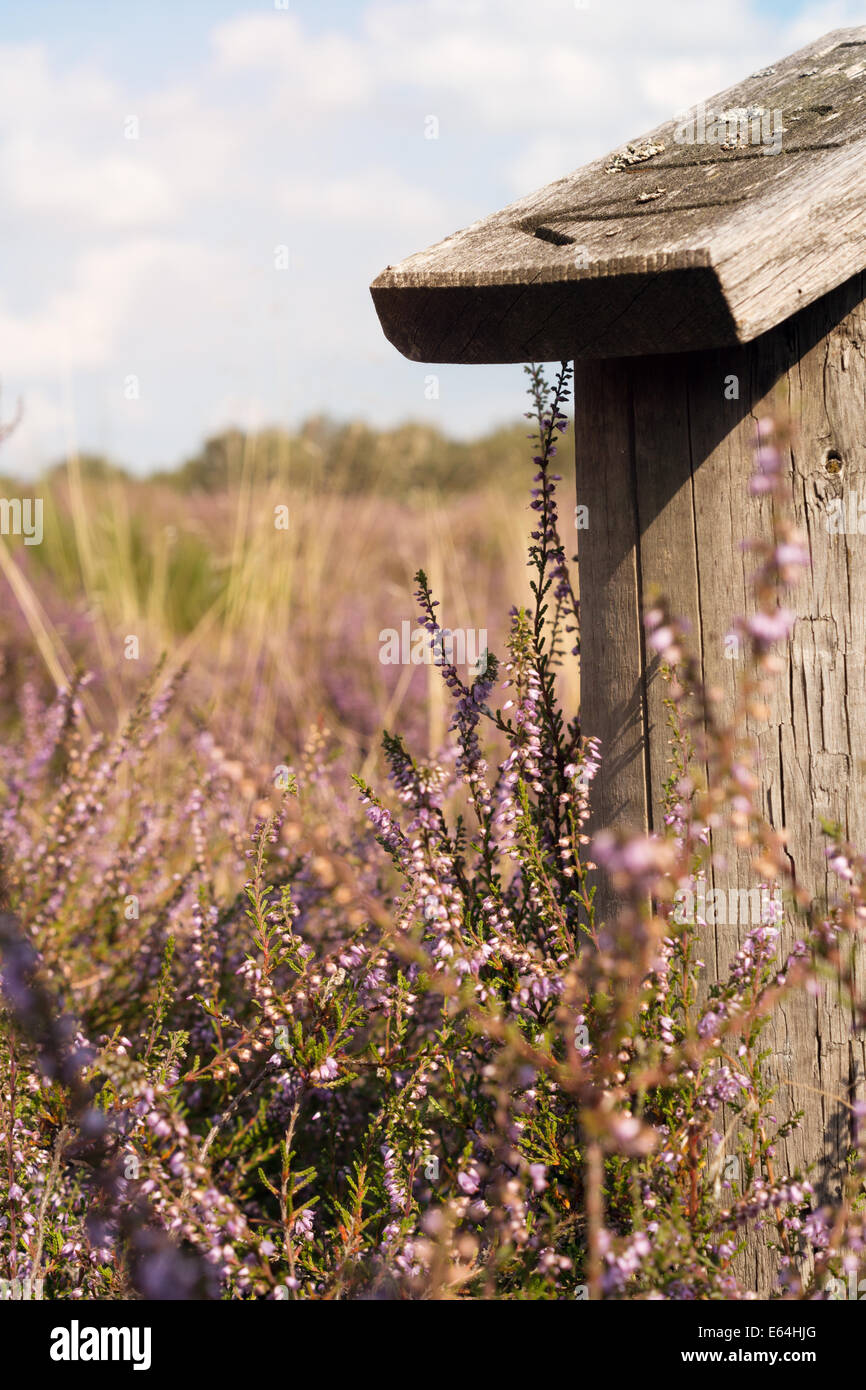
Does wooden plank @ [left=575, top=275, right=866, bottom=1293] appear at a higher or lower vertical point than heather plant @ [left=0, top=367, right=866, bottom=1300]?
higher

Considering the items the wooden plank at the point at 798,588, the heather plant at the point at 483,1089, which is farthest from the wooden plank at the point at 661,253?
the heather plant at the point at 483,1089

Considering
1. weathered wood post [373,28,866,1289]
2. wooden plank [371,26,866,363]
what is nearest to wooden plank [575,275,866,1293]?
weathered wood post [373,28,866,1289]

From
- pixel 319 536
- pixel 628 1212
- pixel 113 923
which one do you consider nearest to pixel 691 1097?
pixel 628 1212

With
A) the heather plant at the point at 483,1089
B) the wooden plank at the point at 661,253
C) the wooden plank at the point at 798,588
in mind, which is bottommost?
→ the heather plant at the point at 483,1089

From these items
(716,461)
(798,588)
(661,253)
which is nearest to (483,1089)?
(798,588)

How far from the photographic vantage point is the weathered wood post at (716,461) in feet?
6.01

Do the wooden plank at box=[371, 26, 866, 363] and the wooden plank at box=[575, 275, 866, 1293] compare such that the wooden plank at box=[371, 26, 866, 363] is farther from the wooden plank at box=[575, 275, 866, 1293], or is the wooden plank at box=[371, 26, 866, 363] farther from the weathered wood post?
the wooden plank at box=[575, 275, 866, 1293]

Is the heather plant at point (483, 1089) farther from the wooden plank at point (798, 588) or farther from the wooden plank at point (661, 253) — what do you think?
the wooden plank at point (661, 253)

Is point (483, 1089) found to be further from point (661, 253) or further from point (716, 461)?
point (661, 253)

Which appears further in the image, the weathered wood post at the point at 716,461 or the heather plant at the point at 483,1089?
the weathered wood post at the point at 716,461

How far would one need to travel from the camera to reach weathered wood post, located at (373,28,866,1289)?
72.1 inches

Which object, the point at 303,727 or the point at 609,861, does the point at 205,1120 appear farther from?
the point at 303,727

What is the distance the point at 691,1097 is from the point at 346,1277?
0.66 metres
